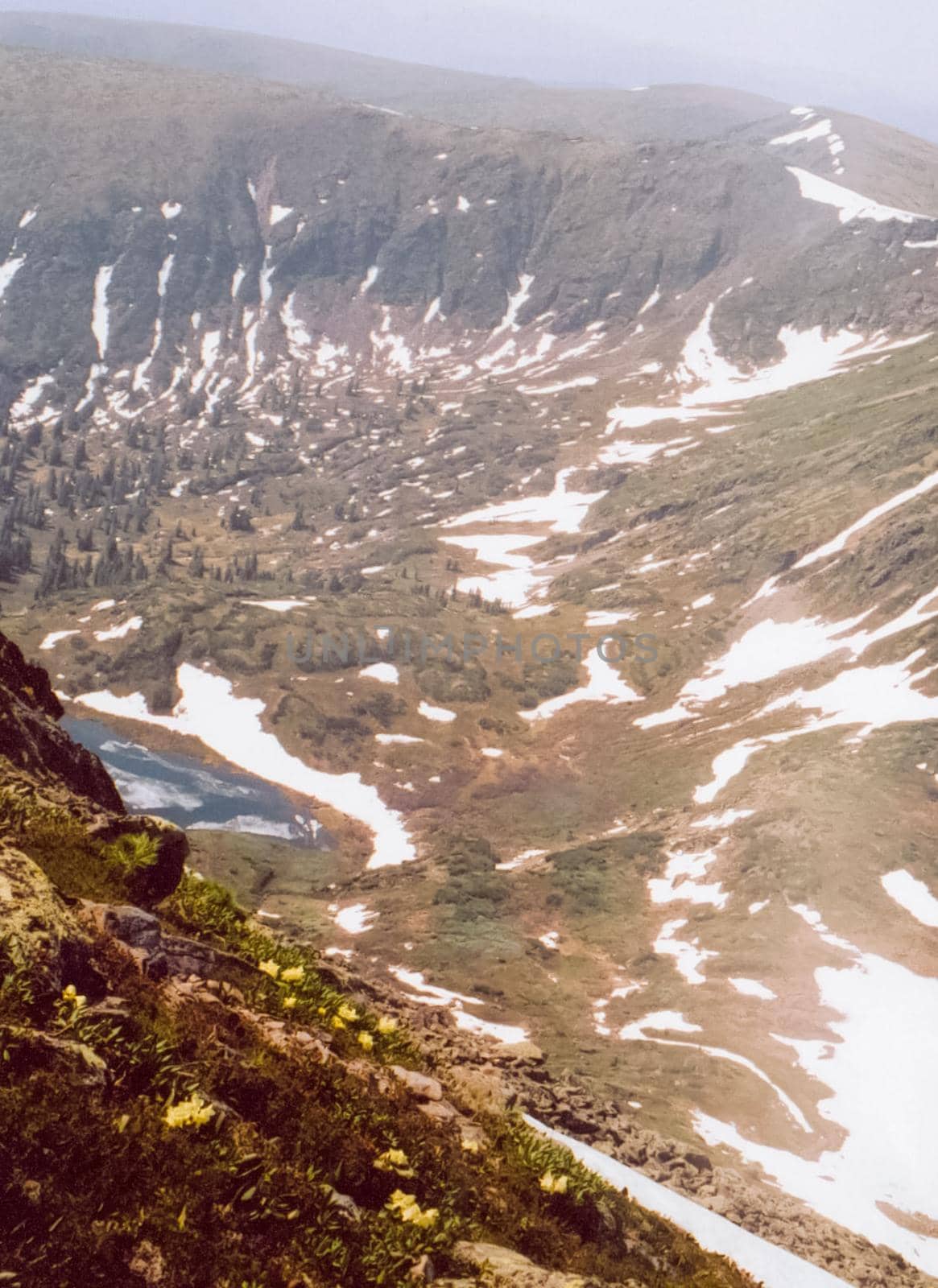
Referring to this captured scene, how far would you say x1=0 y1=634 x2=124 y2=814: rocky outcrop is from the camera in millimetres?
13273

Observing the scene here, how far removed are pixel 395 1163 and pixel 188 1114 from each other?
2.49 metres

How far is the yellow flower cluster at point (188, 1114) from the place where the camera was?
7.66 meters

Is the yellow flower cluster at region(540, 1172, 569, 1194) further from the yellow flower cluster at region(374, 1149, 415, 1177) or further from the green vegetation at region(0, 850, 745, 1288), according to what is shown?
the yellow flower cluster at region(374, 1149, 415, 1177)

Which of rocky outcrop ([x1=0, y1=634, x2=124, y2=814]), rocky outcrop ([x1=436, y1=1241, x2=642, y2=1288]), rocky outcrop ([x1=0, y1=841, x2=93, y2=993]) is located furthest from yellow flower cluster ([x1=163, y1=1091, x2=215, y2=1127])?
rocky outcrop ([x1=0, y1=634, x2=124, y2=814])

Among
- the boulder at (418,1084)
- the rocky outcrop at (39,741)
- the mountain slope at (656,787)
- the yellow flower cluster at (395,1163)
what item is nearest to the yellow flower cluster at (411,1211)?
the yellow flower cluster at (395,1163)

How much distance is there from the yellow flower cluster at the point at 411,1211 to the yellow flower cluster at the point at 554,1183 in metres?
2.22

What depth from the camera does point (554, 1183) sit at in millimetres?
10688

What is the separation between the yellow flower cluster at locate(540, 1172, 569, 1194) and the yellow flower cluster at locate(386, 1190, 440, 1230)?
2.22 meters

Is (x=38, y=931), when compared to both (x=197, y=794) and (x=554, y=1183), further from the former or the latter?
(x=197, y=794)

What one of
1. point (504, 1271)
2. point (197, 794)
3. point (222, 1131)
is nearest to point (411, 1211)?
point (504, 1271)

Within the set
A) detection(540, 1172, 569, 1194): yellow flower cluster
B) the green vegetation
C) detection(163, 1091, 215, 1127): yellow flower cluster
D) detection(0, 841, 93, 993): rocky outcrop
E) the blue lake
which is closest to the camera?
the green vegetation

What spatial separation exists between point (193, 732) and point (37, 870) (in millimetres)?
125084

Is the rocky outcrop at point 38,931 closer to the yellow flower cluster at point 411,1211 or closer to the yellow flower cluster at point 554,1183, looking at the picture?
the yellow flower cluster at point 411,1211

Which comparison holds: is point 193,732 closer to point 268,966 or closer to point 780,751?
point 780,751
